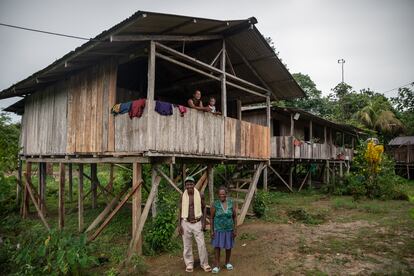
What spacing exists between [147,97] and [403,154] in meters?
29.6

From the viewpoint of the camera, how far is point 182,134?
767cm

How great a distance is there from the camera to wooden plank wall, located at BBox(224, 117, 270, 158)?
957 centimetres

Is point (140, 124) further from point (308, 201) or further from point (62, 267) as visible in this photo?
point (308, 201)

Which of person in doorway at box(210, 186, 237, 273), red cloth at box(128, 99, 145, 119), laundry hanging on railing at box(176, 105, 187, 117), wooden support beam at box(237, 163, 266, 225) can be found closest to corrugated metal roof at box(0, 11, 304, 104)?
red cloth at box(128, 99, 145, 119)

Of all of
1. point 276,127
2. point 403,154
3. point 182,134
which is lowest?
point 403,154

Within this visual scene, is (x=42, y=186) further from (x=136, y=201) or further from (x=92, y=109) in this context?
(x=136, y=201)

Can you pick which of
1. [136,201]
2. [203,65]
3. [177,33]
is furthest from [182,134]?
[177,33]

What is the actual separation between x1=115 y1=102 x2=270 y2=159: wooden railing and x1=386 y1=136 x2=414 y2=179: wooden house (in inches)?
980

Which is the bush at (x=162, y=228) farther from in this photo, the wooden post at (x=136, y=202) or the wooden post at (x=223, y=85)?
the wooden post at (x=223, y=85)

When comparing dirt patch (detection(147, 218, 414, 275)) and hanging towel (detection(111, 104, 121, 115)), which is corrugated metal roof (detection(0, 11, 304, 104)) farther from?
dirt patch (detection(147, 218, 414, 275))

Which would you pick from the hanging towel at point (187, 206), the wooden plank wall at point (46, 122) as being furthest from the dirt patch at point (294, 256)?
the wooden plank wall at point (46, 122)

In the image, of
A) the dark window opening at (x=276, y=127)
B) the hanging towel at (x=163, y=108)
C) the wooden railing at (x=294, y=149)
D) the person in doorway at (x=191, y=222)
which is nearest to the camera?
the person in doorway at (x=191, y=222)

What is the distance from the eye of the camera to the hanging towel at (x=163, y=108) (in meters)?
6.98

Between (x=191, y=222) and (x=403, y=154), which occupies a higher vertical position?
(x=403, y=154)
